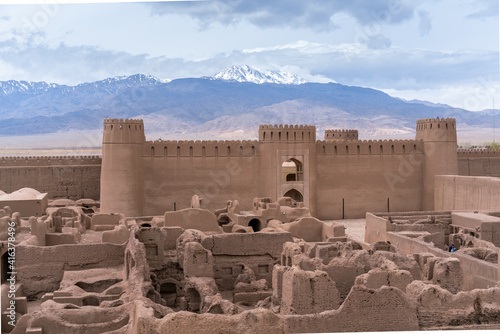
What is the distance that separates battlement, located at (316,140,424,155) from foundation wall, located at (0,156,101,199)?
1178cm

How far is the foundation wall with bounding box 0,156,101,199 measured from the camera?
32062 mm

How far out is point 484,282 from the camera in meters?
15.5

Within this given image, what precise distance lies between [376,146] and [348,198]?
10.0ft

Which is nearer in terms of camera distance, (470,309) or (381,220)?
(470,309)

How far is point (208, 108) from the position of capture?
10212 centimetres

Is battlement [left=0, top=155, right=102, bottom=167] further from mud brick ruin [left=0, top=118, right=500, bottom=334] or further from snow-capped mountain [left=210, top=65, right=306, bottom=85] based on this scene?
snow-capped mountain [left=210, top=65, right=306, bottom=85]

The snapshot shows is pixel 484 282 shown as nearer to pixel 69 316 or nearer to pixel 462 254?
pixel 462 254

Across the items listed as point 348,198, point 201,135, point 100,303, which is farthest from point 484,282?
point 201,135

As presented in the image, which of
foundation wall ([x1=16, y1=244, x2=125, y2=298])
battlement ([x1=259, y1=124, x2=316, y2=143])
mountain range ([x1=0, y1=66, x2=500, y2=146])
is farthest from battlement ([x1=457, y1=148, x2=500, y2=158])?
mountain range ([x1=0, y1=66, x2=500, y2=146])

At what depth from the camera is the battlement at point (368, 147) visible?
105 feet

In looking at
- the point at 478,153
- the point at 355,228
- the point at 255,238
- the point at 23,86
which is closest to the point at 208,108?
the point at 23,86

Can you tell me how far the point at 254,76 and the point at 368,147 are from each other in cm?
9816

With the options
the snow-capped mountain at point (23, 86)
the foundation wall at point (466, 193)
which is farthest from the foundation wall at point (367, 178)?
the snow-capped mountain at point (23, 86)

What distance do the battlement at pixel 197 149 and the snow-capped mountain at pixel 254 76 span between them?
9410 centimetres
